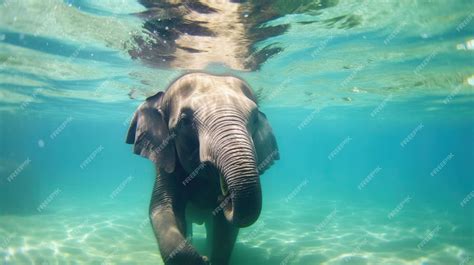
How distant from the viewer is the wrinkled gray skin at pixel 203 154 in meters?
3.40

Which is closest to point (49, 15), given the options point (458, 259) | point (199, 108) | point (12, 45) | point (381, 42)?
point (12, 45)

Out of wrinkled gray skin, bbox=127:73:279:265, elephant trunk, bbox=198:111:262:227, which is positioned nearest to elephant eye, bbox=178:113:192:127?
wrinkled gray skin, bbox=127:73:279:265

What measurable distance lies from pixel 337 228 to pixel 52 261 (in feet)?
33.0

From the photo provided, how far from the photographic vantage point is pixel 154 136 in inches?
203

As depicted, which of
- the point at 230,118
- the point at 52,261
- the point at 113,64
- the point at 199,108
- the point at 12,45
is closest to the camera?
the point at 230,118

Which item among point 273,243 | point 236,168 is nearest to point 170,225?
point 236,168

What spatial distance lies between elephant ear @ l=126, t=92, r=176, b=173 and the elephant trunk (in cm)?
109

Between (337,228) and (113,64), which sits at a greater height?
(113,64)

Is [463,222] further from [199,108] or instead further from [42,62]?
[42,62]

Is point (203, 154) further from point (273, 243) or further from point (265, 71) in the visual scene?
point (265, 71)

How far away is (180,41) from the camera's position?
1248cm

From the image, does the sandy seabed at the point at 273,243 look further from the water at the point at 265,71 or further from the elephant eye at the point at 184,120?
the elephant eye at the point at 184,120

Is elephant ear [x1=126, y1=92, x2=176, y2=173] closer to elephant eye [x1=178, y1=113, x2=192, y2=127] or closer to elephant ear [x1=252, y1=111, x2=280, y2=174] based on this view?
elephant eye [x1=178, y1=113, x2=192, y2=127]

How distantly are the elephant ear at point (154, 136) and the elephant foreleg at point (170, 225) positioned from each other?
0.32 meters
